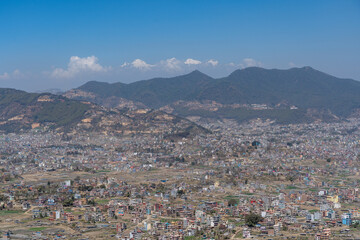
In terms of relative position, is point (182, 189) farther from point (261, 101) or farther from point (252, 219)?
point (261, 101)

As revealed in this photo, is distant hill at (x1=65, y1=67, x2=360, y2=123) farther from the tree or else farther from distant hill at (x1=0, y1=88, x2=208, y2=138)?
the tree

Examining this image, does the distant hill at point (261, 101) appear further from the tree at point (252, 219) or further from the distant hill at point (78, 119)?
the tree at point (252, 219)

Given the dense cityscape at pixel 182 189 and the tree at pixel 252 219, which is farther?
the tree at pixel 252 219

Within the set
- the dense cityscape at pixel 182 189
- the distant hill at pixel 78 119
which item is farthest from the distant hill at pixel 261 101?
the dense cityscape at pixel 182 189

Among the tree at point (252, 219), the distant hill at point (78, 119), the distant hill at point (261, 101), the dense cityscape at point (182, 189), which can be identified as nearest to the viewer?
the dense cityscape at point (182, 189)

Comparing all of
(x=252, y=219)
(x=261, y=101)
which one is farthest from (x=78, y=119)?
(x=261, y=101)

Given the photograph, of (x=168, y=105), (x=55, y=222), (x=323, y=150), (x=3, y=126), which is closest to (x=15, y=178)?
(x=55, y=222)
